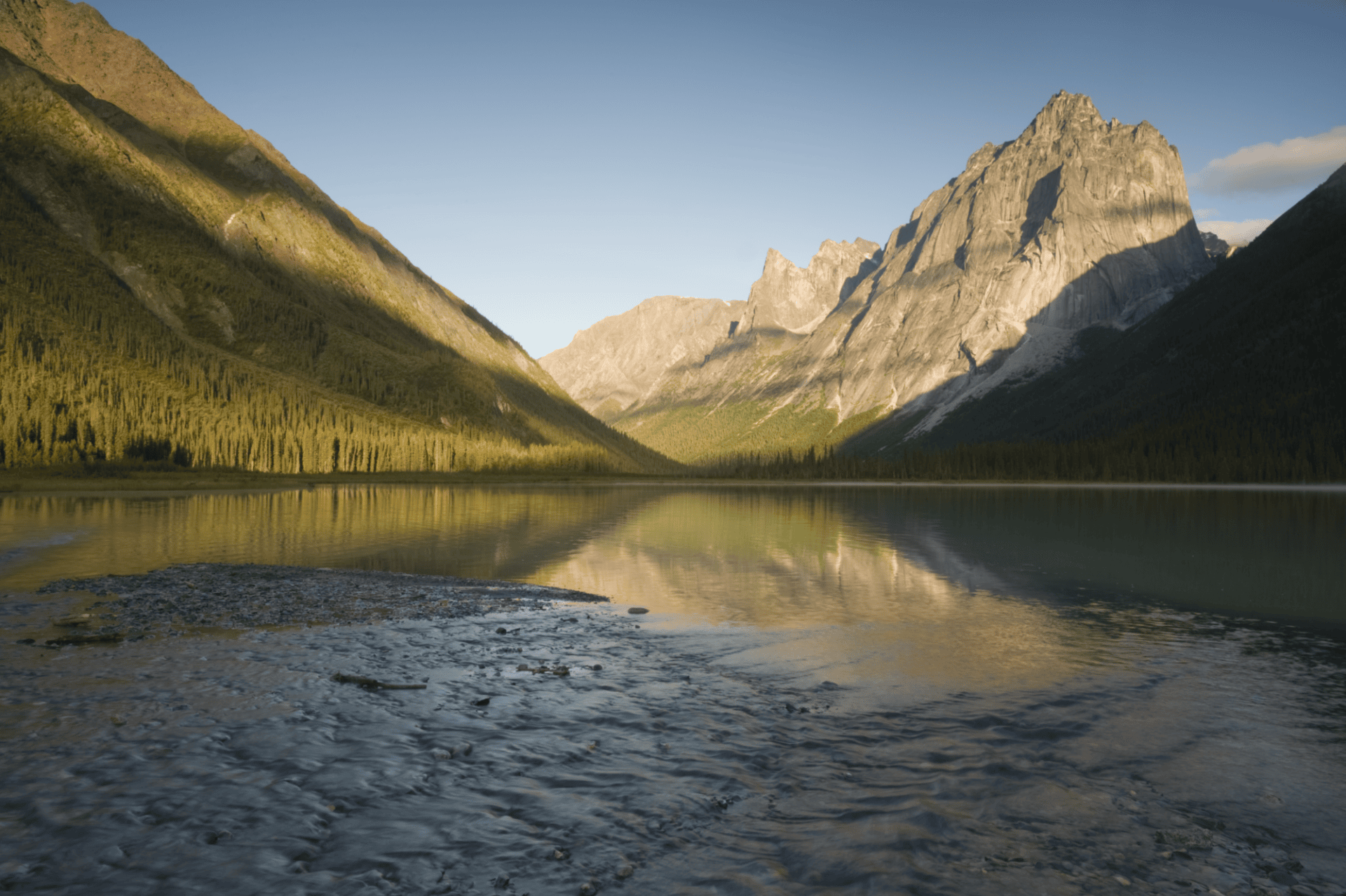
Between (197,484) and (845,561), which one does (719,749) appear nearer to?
(845,561)

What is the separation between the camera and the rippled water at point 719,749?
969 cm

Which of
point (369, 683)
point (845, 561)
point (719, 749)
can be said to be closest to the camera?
point (719, 749)

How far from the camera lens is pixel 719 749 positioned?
13602mm

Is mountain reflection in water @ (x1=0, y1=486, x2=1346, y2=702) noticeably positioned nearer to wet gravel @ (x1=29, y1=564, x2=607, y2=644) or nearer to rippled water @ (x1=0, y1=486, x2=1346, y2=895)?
rippled water @ (x1=0, y1=486, x2=1346, y2=895)

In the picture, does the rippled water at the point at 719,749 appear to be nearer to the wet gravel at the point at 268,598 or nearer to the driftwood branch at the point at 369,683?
the driftwood branch at the point at 369,683

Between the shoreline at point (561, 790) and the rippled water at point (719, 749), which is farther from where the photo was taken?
the rippled water at point (719, 749)

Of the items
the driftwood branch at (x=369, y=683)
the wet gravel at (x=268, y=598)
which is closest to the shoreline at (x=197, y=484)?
the wet gravel at (x=268, y=598)

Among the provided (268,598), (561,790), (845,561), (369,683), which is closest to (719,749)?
(561,790)

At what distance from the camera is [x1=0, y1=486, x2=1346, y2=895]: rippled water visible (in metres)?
9.69

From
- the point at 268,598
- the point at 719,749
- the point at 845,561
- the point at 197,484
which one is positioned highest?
the point at 197,484

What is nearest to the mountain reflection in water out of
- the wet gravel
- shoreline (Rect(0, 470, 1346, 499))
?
the wet gravel

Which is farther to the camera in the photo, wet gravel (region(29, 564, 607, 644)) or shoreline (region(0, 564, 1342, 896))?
wet gravel (region(29, 564, 607, 644))

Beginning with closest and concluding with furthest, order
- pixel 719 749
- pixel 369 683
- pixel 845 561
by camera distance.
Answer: pixel 719 749, pixel 369 683, pixel 845 561

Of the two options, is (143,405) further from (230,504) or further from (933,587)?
(933,587)
